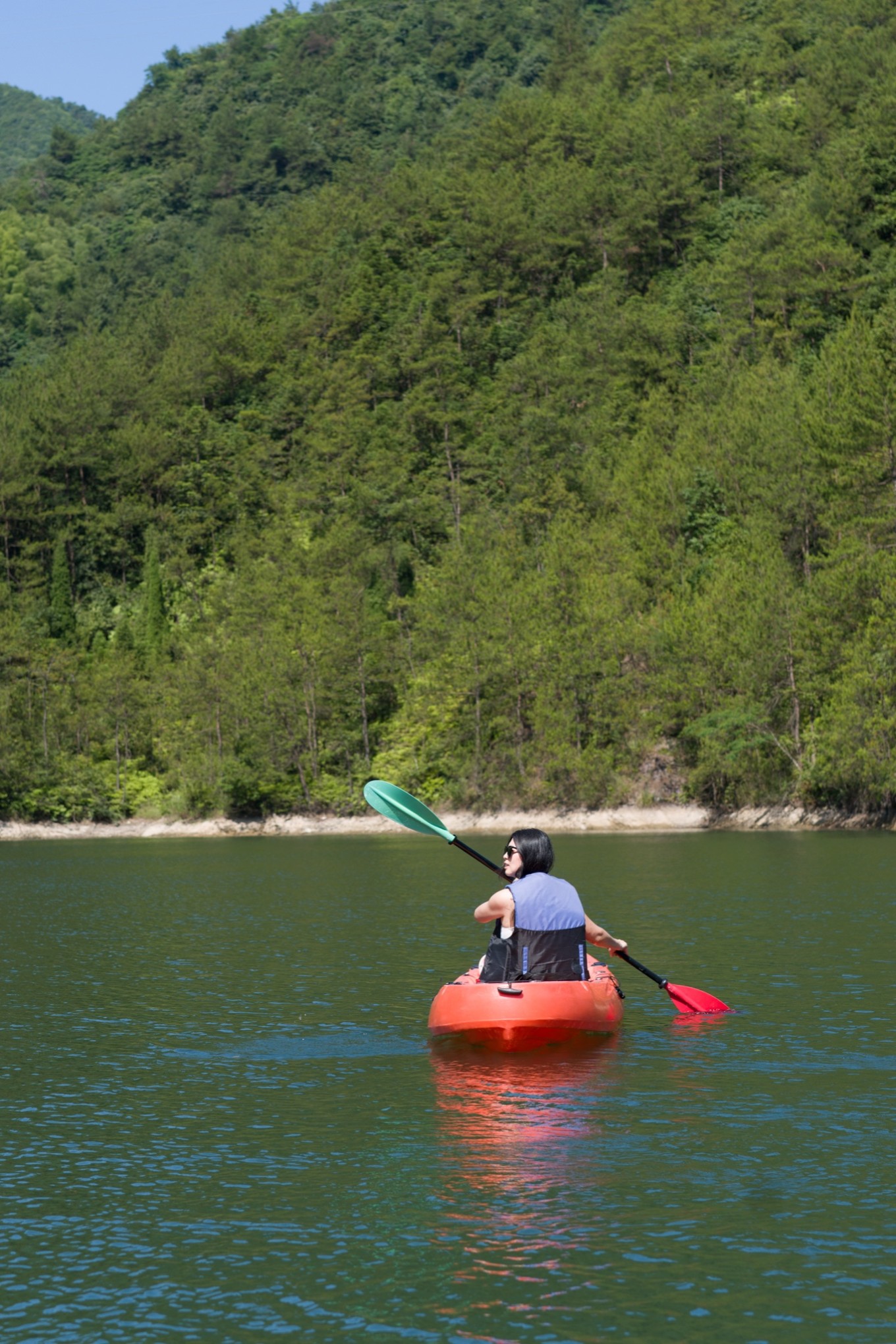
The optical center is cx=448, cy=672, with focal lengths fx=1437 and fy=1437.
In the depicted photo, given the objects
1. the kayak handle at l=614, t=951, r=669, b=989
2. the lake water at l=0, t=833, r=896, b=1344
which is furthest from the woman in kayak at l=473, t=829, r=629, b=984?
the kayak handle at l=614, t=951, r=669, b=989

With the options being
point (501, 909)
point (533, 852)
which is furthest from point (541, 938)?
point (533, 852)

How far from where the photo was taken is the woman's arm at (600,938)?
48.0 feet

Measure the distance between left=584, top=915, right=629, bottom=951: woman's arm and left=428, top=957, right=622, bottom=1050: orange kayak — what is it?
1.77ft

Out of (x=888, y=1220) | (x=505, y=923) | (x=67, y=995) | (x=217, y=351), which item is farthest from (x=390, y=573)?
(x=888, y=1220)

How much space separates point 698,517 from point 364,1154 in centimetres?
5746

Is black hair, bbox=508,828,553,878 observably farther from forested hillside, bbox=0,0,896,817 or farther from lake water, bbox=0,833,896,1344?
forested hillside, bbox=0,0,896,817

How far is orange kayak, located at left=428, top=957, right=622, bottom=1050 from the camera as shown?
13.8m

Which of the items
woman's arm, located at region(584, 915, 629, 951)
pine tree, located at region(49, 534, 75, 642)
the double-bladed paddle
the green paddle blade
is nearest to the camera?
woman's arm, located at region(584, 915, 629, 951)

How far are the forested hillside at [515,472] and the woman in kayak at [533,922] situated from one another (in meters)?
37.2

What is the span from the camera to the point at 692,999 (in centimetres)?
1614

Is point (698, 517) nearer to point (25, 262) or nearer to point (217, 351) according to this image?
point (217, 351)

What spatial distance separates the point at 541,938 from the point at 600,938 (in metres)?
1.28

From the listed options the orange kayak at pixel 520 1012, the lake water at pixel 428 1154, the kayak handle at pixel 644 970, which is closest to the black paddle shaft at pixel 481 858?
the orange kayak at pixel 520 1012

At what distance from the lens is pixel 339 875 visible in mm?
39062
